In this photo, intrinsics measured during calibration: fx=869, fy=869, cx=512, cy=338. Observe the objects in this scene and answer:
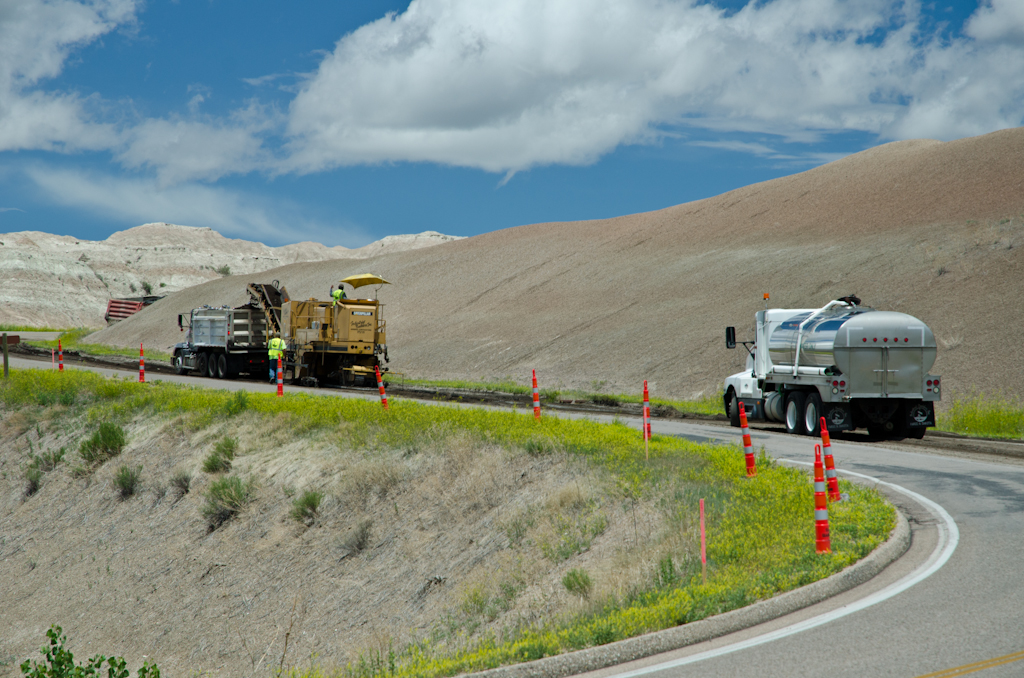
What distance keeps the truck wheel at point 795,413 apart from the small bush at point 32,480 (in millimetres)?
18925

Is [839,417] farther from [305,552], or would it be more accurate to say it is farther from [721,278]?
[721,278]

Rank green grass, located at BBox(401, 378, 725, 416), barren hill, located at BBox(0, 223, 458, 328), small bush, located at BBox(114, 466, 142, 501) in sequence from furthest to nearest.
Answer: barren hill, located at BBox(0, 223, 458, 328) < green grass, located at BBox(401, 378, 725, 416) < small bush, located at BBox(114, 466, 142, 501)

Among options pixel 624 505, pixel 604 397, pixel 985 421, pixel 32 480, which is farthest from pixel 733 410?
pixel 32 480

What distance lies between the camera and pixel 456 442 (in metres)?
15.8

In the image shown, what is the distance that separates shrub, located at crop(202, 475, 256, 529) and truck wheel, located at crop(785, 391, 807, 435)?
40.7 feet

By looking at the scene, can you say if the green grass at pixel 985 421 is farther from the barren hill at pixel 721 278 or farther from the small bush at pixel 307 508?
the small bush at pixel 307 508

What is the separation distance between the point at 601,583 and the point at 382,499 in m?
6.88

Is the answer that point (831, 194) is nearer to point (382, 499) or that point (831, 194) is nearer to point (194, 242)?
point (382, 499)

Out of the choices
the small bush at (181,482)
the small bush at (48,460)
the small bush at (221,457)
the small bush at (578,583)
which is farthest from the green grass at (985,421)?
the small bush at (48,460)

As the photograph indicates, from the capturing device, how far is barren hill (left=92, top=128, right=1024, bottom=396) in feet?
124

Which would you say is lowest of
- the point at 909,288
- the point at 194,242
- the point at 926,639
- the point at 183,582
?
the point at 183,582

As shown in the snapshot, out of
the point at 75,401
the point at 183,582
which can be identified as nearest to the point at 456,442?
the point at 183,582

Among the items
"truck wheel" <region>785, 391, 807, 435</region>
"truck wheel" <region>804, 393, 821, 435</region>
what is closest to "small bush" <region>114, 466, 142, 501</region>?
"truck wheel" <region>785, 391, 807, 435</region>

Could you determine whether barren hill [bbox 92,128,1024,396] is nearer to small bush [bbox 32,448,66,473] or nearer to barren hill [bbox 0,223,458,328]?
small bush [bbox 32,448,66,473]
